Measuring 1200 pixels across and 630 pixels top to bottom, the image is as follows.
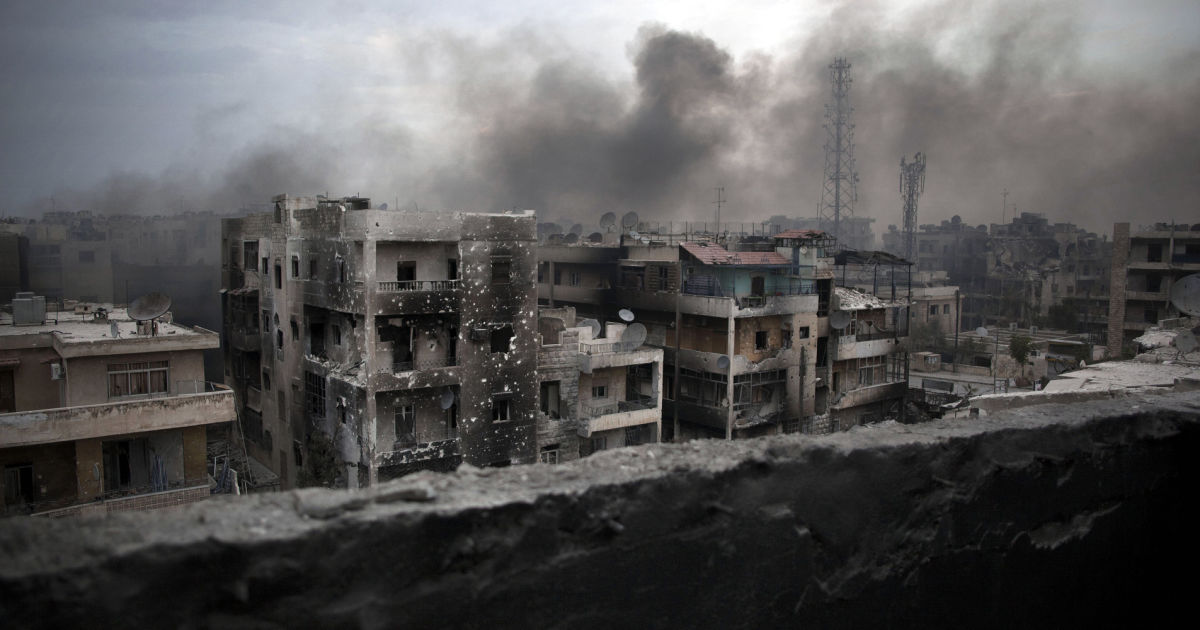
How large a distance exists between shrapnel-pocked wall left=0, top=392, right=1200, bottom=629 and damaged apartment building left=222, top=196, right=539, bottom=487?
53.4 feet

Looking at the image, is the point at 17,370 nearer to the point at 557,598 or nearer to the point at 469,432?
the point at 469,432

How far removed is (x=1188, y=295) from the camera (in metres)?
19.6

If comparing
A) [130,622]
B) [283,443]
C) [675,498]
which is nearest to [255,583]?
[130,622]

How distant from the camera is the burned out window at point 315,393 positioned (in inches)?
822

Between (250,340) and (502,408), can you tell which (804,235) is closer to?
(502,408)

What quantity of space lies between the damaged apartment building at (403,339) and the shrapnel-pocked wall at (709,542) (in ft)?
53.4

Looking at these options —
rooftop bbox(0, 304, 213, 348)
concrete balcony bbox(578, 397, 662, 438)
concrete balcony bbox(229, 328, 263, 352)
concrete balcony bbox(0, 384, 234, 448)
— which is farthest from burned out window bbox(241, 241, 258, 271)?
concrete balcony bbox(578, 397, 662, 438)

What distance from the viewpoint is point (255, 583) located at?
2.60m

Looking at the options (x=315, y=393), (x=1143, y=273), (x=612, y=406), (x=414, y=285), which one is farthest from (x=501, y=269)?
(x=1143, y=273)

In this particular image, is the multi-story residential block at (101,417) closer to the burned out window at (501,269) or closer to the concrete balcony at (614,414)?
the burned out window at (501,269)

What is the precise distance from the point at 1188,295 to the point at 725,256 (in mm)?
12239

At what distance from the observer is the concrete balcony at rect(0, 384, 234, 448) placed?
15148mm

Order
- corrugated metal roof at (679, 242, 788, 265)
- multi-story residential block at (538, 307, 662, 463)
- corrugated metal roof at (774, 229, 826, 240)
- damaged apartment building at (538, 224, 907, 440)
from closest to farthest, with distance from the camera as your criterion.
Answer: multi-story residential block at (538, 307, 662, 463)
damaged apartment building at (538, 224, 907, 440)
corrugated metal roof at (679, 242, 788, 265)
corrugated metal roof at (774, 229, 826, 240)

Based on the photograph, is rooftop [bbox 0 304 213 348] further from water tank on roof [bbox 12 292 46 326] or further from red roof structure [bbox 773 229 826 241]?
red roof structure [bbox 773 229 826 241]
